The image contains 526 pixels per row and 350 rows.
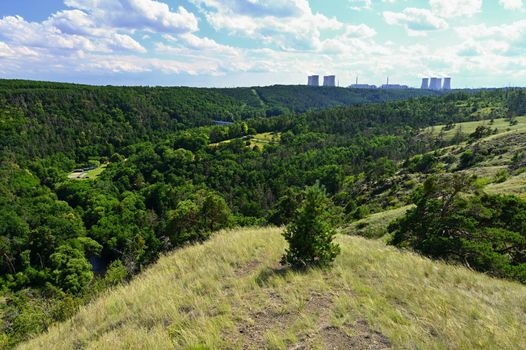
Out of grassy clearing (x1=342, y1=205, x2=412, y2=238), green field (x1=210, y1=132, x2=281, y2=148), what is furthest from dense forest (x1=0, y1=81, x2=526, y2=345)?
grassy clearing (x1=342, y1=205, x2=412, y2=238)

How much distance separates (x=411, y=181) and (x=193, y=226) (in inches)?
1695

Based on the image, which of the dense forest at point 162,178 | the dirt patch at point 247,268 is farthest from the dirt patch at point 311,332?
the dense forest at point 162,178

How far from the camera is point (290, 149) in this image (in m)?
112

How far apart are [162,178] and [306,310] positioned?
92422 mm

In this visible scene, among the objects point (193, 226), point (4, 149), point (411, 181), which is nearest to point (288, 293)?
point (193, 226)

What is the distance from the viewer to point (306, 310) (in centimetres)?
690

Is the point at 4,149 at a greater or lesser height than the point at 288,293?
lesser

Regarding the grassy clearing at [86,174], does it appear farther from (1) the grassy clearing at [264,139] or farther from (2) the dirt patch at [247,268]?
(2) the dirt patch at [247,268]

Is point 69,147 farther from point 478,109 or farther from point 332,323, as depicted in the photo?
point 478,109

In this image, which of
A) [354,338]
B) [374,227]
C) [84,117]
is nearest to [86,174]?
[84,117]

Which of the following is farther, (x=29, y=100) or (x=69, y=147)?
(x=29, y=100)

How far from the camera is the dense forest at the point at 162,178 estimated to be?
19881 mm

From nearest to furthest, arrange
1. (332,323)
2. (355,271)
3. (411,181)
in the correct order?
(332,323) → (355,271) → (411,181)

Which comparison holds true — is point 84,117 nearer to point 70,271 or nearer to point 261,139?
point 261,139
